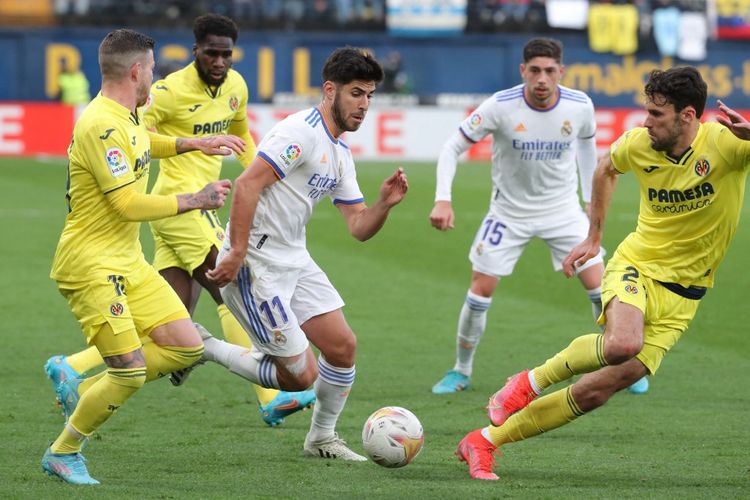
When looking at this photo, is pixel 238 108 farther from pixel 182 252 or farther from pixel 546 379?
pixel 546 379

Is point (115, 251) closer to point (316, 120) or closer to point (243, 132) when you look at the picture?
point (316, 120)

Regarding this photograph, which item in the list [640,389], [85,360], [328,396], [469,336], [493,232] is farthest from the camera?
[493,232]

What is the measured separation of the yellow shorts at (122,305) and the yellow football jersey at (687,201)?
7.93 feet

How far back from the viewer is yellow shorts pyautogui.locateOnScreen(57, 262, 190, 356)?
636 centimetres

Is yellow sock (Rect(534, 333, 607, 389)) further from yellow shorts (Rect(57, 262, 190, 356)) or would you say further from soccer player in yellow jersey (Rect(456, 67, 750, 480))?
yellow shorts (Rect(57, 262, 190, 356))

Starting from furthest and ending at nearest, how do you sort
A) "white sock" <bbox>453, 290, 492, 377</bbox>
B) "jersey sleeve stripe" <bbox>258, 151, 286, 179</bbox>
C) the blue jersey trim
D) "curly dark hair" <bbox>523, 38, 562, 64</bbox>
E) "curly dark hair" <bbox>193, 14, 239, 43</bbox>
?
"white sock" <bbox>453, 290, 492, 377</bbox> < "curly dark hair" <bbox>523, 38, 562, 64</bbox> < "curly dark hair" <bbox>193, 14, 239, 43</bbox> < the blue jersey trim < "jersey sleeve stripe" <bbox>258, 151, 286, 179</bbox>

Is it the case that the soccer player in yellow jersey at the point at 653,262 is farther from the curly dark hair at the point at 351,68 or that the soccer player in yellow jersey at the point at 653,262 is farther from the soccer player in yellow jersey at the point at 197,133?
the soccer player in yellow jersey at the point at 197,133

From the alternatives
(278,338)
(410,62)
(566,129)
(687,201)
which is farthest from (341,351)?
(410,62)

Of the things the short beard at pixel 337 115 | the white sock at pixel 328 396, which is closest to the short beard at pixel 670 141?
the short beard at pixel 337 115

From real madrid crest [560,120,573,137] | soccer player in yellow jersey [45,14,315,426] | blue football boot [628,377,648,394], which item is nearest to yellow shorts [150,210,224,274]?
soccer player in yellow jersey [45,14,315,426]

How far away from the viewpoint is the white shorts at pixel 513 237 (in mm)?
9398

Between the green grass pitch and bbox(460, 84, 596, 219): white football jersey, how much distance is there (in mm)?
1280

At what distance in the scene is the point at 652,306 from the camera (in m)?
6.52

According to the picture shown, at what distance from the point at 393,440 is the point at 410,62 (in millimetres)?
31073
